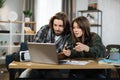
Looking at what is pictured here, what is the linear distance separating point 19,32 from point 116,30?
232 centimetres

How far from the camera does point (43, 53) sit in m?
1.92

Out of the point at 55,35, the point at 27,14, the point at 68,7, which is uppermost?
the point at 68,7

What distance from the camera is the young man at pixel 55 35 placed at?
226 cm

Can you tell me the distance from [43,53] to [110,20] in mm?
3689

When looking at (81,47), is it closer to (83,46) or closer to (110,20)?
(83,46)

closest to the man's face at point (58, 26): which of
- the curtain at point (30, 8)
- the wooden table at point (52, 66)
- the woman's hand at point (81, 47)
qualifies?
the woman's hand at point (81, 47)

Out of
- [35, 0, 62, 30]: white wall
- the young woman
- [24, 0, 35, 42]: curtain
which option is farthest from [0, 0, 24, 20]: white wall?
the young woman

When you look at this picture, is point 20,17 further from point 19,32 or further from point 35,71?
point 35,71

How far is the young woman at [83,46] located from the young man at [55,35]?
0.13m

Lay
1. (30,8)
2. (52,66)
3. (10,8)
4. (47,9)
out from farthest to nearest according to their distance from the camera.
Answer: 1. (10,8)
2. (30,8)
3. (47,9)
4. (52,66)

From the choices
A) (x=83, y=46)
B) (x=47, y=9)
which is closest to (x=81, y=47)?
(x=83, y=46)

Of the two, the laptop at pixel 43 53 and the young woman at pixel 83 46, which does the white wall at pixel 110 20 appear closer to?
the young woman at pixel 83 46

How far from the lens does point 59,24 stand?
249cm

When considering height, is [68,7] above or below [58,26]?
above
